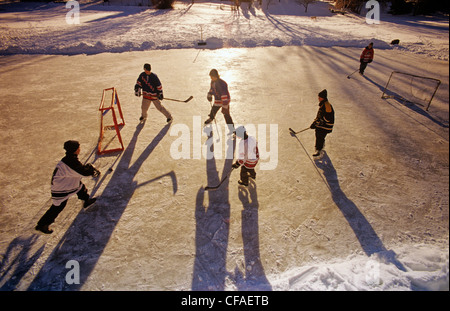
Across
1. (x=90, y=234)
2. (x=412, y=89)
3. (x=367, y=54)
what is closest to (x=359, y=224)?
(x=90, y=234)

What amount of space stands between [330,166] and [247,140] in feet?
8.36

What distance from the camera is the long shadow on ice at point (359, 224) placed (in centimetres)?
359

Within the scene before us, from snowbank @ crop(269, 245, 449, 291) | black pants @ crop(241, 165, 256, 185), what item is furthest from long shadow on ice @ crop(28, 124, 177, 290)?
snowbank @ crop(269, 245, 449, 291)

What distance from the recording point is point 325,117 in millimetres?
5137

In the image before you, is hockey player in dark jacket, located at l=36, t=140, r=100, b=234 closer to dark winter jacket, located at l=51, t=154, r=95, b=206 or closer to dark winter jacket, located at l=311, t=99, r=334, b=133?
dark winter jacket, located at l=51, t=154, r=95, b=206

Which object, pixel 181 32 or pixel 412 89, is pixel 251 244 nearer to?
pixel 412 89

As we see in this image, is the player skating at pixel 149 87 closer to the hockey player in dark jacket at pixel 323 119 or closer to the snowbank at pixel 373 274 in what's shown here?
the hockey player in dark jacket at pixel 323 119

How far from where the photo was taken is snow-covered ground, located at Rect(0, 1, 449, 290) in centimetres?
341

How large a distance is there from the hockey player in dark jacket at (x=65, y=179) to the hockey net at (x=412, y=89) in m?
10.3

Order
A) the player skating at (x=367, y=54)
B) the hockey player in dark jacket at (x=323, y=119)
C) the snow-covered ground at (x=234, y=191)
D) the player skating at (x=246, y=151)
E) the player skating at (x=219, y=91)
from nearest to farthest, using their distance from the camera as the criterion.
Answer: the snow-covered ground at (x=234, y=191)
the player skating at (x=246, y=151)
the hockey player in dark jacket at (x=323, y=119)
the player skating at (x=219, y=91)
the player skating at (x=367, y=54)

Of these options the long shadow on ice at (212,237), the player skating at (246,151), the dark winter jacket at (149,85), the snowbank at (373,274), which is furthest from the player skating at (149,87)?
the snowbank at (373,274)

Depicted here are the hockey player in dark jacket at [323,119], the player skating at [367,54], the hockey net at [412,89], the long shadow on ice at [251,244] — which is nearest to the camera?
the long shadow on ice at [251,244]

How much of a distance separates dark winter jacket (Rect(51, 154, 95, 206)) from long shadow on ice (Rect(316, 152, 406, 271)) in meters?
4.84
